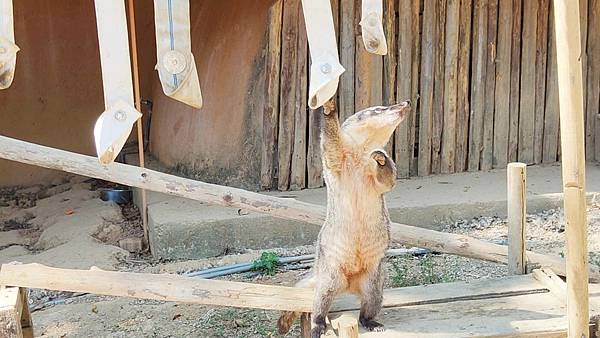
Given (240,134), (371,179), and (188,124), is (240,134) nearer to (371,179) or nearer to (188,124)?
(188,124)

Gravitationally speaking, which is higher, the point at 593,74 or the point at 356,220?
the point at 593,74

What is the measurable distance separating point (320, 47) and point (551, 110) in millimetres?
5376

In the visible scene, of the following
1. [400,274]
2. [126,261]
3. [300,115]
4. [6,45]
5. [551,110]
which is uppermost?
[6,45]

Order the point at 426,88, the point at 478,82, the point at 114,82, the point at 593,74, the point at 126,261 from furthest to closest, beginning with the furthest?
the point at 593,74 < the point at 478,82 < the point at 426,88 < the point at 126,261 < the point at 114,82

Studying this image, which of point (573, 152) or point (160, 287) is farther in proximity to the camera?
point (160, 287)

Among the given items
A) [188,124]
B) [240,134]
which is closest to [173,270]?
[240,134]

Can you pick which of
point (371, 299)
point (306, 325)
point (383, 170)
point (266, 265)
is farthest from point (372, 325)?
point (266, 265)

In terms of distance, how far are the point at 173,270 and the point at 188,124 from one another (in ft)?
6.48

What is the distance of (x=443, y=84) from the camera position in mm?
6504

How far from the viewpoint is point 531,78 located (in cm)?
668

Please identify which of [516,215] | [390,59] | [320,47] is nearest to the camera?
[320,47]

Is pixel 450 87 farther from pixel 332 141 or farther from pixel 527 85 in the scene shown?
pixel 332 141

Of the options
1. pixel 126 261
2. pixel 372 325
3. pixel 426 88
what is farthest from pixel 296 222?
pixel 372 325

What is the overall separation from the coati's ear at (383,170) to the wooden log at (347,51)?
3.02 meters
